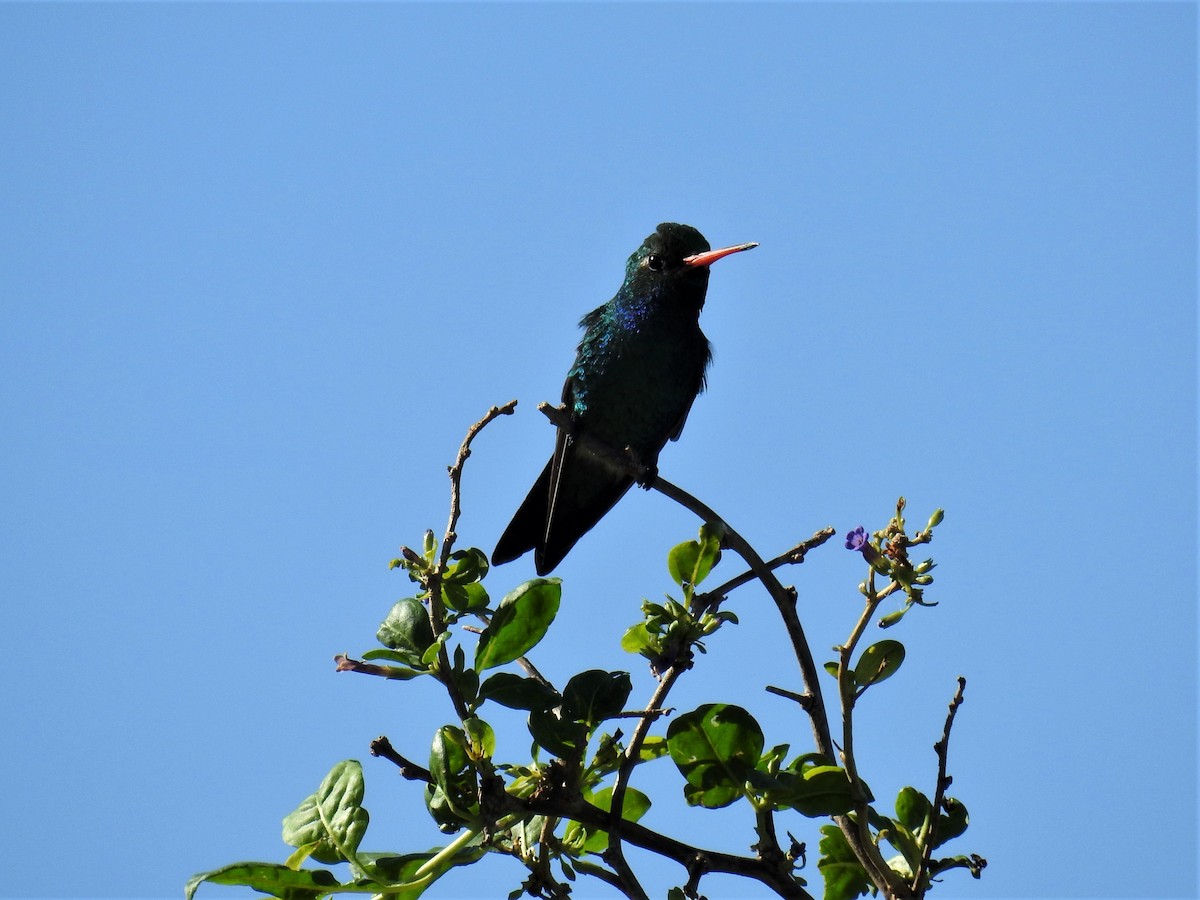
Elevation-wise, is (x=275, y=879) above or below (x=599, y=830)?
below

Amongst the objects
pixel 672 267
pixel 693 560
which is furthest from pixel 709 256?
pixel 693 560

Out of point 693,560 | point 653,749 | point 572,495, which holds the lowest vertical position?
point 653,749

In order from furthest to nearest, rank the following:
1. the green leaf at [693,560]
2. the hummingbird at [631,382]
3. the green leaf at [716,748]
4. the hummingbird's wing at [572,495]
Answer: the hummingbird at [631,382] < the hummingbird's wing at [572,495] < the green leaf at [693,560] < the green leaf at [716,748]

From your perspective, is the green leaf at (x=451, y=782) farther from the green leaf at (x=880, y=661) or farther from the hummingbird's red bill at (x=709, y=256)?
the hummingbird's red bill at (x=709, y=256)

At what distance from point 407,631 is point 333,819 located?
0.34 meters

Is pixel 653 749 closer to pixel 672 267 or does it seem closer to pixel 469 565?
pixel 469 565

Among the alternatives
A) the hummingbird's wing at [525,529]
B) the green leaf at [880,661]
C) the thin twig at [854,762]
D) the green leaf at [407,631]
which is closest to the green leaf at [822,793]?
the thin twig at [854,762]

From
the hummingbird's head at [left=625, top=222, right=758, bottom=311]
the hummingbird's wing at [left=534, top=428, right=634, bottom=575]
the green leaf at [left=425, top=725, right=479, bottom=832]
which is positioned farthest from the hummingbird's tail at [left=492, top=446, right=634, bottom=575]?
the green leaf at [left=425, top=725, right=479, bottom=832]

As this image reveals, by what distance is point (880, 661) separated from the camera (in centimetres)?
210

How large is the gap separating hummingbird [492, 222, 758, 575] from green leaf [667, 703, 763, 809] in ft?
11.1

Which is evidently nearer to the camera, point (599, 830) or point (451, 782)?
point (451, 782)

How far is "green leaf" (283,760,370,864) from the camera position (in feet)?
6.58

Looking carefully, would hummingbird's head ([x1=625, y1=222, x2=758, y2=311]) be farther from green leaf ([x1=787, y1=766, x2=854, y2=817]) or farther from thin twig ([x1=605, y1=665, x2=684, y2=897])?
green leaf ([x1=787, y1=766, x2=854, y2=817])

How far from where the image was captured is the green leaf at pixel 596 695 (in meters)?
2.09
